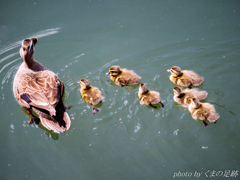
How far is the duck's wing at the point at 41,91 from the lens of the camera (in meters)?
2.64

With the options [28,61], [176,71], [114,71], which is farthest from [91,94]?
[176,71]

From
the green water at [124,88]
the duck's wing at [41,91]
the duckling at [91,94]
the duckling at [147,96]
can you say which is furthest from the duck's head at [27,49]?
the duckling at [147,96]

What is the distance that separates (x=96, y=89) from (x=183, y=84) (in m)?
1.40

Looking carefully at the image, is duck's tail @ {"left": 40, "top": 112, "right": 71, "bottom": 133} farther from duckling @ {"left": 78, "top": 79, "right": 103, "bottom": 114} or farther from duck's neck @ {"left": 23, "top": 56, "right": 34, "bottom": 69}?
duck's neck @ {"left": 23, "top": 56, "right": 34, "bottom": 69}

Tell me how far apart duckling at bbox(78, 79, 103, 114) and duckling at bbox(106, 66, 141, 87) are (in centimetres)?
38

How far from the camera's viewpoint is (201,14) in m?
4.61

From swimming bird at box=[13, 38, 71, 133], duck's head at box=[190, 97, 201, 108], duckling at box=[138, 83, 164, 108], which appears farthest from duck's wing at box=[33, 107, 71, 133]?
duck's head at box=[190, 97, 201, 108]

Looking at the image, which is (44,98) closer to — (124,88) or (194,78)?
(124,88)

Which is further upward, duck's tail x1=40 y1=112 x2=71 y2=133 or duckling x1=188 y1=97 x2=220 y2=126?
duck's tail x1=40 y1=112 x2=71 y2=133

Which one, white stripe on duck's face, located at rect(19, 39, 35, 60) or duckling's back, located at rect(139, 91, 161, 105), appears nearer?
duckling's back, located at rect(139, 91, 161, 105)

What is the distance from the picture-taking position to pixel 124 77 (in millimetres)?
3338

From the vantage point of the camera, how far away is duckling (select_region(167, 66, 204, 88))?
319cm

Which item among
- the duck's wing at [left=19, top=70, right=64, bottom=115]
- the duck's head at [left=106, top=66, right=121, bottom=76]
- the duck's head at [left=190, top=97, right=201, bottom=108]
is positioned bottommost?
the duck's head at [left=190, top=97, right=201, bottom=108]

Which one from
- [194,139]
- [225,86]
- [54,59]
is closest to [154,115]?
[194,139]
